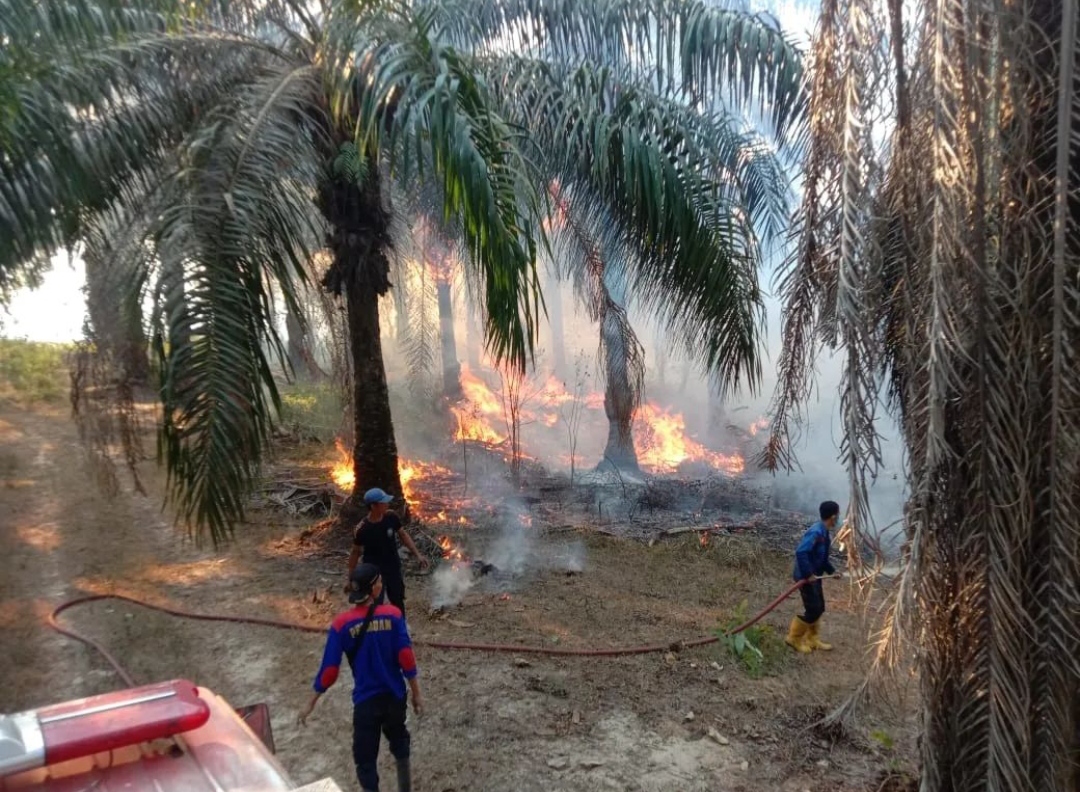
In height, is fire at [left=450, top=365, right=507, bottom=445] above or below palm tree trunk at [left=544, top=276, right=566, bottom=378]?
below

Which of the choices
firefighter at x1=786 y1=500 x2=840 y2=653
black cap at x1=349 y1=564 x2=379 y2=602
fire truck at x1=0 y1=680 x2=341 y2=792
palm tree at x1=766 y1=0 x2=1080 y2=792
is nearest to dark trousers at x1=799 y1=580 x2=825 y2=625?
firefighter at x1=786 y1=500 x2=840 y2=653

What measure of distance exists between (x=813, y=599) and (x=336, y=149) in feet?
19.3

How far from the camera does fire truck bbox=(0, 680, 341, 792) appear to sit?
232cm

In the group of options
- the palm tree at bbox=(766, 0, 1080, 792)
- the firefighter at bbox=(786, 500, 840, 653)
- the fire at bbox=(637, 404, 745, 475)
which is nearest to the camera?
the palm tree at bbox=(766, 0, 1080, 792)

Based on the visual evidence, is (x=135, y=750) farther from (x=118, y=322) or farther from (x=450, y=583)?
(x=450, y=583)

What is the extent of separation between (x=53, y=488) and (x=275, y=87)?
7008 mm

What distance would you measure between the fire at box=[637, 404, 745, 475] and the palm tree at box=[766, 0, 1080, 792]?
38.8 ft

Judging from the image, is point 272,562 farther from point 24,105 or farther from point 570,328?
point 570,328

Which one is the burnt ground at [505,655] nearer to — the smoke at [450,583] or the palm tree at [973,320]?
the smoke at [450,583]

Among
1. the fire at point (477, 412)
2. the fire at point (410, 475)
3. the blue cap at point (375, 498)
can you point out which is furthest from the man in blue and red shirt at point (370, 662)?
the fire at point (477, 412)

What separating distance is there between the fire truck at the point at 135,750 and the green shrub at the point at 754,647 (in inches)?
185

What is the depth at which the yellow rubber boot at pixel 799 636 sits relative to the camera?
6.77 m

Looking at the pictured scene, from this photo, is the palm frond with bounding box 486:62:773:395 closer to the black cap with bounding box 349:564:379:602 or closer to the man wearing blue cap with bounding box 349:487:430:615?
the man wearing blue cap with bounding box 349:487:430:615

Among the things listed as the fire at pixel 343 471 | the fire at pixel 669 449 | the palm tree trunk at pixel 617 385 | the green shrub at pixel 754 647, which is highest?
the palm tree trunk at pixel 617 385
